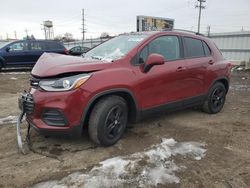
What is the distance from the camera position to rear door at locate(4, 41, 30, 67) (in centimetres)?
1470

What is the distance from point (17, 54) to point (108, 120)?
12021 millimetres

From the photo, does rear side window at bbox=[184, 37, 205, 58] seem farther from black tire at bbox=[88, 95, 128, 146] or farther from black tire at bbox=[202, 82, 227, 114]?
black tire at bbox=[88, 95, 128, 146]

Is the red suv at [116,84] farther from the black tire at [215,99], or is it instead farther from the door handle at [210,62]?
the black tire at [215,99]

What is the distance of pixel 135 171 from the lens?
3.65 metres

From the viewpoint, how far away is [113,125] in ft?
14.4

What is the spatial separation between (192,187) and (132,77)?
1842mm

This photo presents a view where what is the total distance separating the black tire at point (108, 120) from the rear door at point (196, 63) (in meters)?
1.72

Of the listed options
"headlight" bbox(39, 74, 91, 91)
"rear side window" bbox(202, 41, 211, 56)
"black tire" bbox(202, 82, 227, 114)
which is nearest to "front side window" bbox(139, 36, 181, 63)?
"rear side window" bbox(202, 41, 211, 56)

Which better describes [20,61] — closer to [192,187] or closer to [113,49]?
[113,49]

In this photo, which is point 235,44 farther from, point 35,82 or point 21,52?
point 35,82

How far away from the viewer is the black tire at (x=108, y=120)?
413cm

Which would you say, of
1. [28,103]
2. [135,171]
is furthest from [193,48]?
[28,103]

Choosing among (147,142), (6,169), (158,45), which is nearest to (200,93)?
(158,45)

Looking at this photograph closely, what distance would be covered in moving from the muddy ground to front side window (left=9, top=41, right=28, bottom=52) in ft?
30.5
